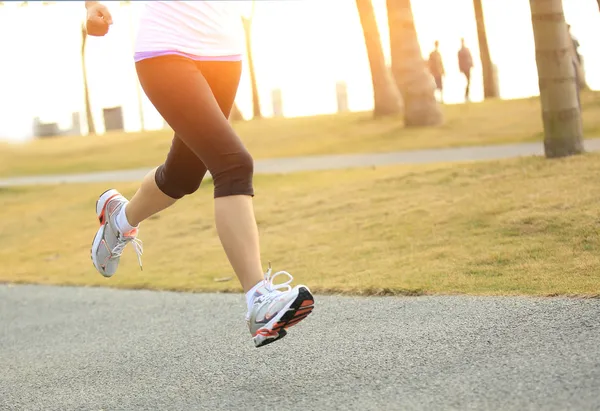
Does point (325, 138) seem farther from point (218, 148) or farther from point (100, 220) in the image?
point (218, 148)

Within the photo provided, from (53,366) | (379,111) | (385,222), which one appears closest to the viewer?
(53,366)

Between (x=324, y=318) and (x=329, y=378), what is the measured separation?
1.54m

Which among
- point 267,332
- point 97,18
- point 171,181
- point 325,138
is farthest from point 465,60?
point 267,332

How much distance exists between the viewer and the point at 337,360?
159 inches

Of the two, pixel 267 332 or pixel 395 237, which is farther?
pixel 395 237

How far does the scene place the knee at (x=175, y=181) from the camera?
4391 mm

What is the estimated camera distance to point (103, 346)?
534cm

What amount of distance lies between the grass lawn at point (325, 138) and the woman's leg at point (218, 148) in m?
13.8

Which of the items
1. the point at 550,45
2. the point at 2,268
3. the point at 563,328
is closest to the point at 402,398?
the point at 563,328

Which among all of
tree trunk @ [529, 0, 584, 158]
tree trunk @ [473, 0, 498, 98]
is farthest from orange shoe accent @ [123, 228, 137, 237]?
tree trunk @ [473, 0, 498, 98]

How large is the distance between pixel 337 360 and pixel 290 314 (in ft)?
1.82

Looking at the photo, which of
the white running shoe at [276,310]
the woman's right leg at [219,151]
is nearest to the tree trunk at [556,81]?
the woman's right leg at [219,151]

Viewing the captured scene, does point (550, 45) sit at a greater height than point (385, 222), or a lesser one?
greater

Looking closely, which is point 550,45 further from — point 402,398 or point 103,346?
point 402,398
